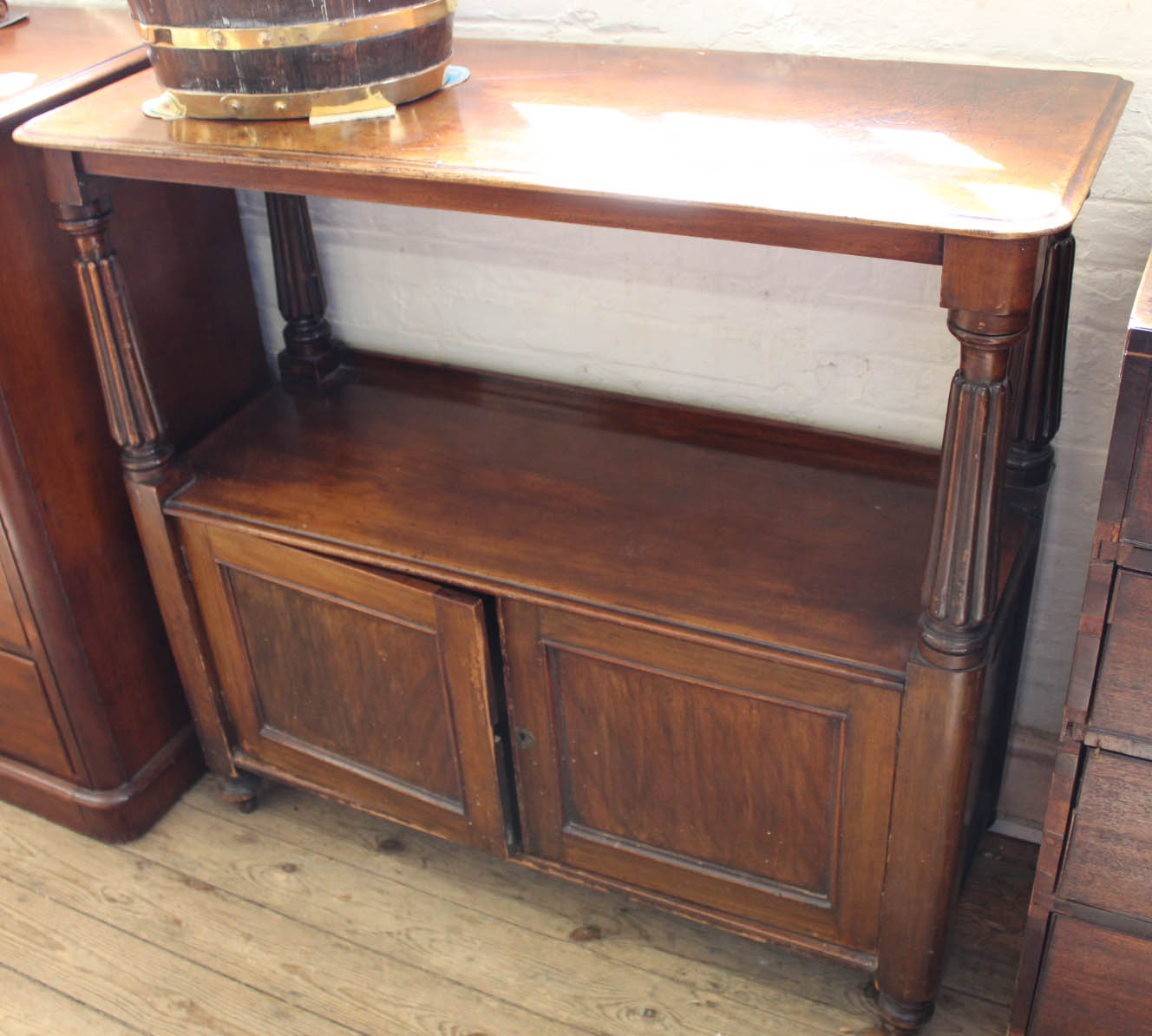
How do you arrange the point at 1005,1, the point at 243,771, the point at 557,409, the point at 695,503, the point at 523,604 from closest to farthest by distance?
the point at 1005,1 → the point at 523,604 → the point at 695,503 → the point at 557,409 → the point at 243,771

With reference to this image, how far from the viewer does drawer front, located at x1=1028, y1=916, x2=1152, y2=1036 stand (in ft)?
5.30

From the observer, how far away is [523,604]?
72.2 inches

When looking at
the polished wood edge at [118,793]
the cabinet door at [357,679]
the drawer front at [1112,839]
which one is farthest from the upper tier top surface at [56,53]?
the drawer front at [1112,839]

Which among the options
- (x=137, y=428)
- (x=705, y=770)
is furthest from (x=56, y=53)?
(x=705, y=770)

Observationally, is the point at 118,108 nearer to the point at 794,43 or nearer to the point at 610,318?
the point at 610,318

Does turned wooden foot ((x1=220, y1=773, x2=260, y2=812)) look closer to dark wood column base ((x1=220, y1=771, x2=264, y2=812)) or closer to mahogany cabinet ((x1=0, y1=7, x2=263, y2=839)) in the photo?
dark wood column base ((x1=220, y1=771, x2=264, y2=812))

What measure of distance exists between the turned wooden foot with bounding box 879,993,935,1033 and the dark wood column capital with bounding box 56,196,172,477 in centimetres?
147

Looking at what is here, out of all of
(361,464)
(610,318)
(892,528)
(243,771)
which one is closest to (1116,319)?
(892,528)

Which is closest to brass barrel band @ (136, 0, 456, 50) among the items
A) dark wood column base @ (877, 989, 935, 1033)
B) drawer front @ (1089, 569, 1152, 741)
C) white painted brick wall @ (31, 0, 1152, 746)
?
white painted brick wall @ (31, 0, 1152, 746)

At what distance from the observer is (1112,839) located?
5.05 ft

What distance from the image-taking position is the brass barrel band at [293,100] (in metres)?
1.62

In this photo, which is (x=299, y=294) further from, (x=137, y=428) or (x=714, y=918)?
(x=714, y=918)

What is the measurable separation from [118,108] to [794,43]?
3.31 feet

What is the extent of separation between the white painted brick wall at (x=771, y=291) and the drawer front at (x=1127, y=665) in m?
0.62
